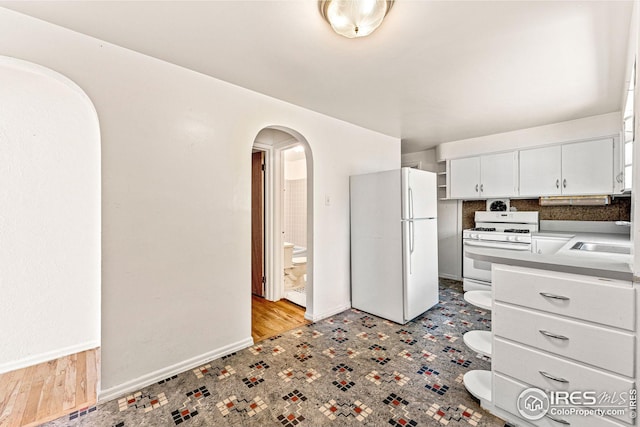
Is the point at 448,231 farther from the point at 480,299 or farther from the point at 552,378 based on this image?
the point at 552,378

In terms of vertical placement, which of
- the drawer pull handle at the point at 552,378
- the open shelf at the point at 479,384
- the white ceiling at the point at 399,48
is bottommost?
the open shelf at the point at 479,384

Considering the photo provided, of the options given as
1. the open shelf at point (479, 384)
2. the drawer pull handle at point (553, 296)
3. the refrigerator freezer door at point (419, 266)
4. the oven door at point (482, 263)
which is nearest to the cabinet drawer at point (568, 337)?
the drawer pull handle at point (553, 296)

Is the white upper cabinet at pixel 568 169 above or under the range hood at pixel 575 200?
above

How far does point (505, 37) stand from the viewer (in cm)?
176

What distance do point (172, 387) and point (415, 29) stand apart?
2.86 m

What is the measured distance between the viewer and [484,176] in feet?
13.7

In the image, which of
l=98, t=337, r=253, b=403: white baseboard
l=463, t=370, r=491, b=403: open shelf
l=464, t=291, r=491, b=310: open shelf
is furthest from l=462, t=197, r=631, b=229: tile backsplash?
l=98, t=337, r=253, b=403: white baseboard

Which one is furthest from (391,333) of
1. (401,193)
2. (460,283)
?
(460,283)

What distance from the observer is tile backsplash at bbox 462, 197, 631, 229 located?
3426 mm

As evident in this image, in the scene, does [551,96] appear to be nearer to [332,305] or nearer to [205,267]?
[332,305]

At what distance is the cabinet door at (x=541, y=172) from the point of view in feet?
11.7

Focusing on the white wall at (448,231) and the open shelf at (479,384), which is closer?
the open shelf at (479,384)

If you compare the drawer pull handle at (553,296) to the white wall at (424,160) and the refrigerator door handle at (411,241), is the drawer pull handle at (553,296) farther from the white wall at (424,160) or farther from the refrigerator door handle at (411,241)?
the white wall at (424,160)

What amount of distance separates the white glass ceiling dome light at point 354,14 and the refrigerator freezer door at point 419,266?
1.93 metres
